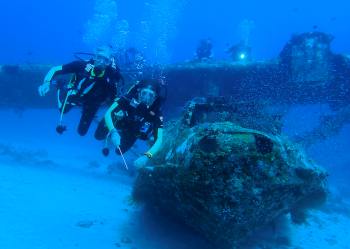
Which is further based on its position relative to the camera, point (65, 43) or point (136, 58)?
point (65, 43)

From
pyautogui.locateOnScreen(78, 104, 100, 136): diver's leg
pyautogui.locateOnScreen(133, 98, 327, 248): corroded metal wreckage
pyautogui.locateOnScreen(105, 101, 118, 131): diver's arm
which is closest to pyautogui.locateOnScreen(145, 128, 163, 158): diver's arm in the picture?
pyautogui.locateOnScreen(133, 98, 327, 248): corroded metal wreckage

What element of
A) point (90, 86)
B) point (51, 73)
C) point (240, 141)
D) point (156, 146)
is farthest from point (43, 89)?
point (240, 141)

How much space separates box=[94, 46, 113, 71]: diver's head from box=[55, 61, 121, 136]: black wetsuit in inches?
3.7

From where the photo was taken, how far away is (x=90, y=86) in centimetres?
687

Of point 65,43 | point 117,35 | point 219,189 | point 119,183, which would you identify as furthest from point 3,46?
point 219,189

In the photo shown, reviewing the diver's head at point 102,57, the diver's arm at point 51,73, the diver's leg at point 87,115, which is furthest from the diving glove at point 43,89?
the diver's head at point 102,57

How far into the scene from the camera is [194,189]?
4.70m

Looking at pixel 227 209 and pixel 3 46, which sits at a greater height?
pixel 3 46

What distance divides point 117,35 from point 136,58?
22.2 ft

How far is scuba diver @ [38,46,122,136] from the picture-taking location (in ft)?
22.4

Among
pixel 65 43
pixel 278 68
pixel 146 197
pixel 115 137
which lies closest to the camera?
pixel 115 137

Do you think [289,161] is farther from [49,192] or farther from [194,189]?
[49,192]

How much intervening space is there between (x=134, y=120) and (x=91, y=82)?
1277 mm

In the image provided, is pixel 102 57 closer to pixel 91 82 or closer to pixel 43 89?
pixel 91 82
